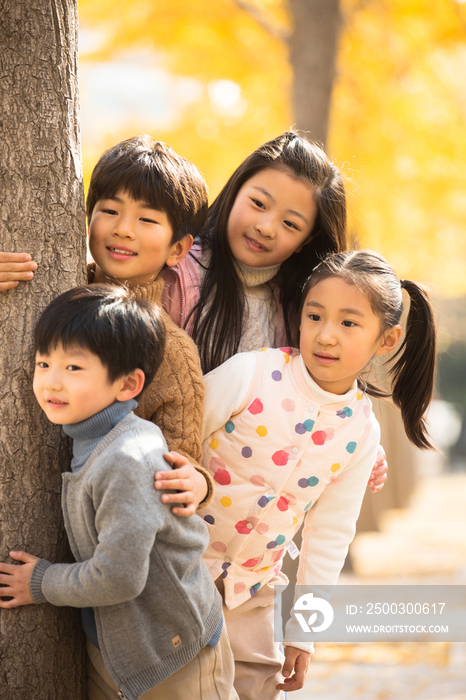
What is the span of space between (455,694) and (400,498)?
310 centimetres

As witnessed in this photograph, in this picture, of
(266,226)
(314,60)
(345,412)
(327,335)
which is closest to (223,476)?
(345,412)

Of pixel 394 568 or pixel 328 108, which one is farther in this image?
pixel 394 568

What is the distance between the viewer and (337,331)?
2.02 m

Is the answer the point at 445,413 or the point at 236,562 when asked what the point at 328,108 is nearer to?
the point at 236,562

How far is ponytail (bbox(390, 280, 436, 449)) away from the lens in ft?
7.73

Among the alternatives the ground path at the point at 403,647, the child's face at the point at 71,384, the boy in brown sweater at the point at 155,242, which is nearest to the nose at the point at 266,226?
the boy in brown sweater at the point at 155,242

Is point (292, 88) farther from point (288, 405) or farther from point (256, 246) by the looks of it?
point (288, 405)

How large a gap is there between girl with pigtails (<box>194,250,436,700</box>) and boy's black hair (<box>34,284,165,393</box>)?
451 mm

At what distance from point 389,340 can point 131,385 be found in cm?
96

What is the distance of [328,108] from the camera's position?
5.47 meters

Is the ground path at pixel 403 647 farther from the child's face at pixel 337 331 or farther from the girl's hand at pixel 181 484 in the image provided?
the girl's hand at pixel 181 484

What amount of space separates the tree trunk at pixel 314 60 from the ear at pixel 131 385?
4.35 meters

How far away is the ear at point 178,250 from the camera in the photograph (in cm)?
205

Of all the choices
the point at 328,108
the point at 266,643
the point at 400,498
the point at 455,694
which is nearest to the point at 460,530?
the point at 400,498
